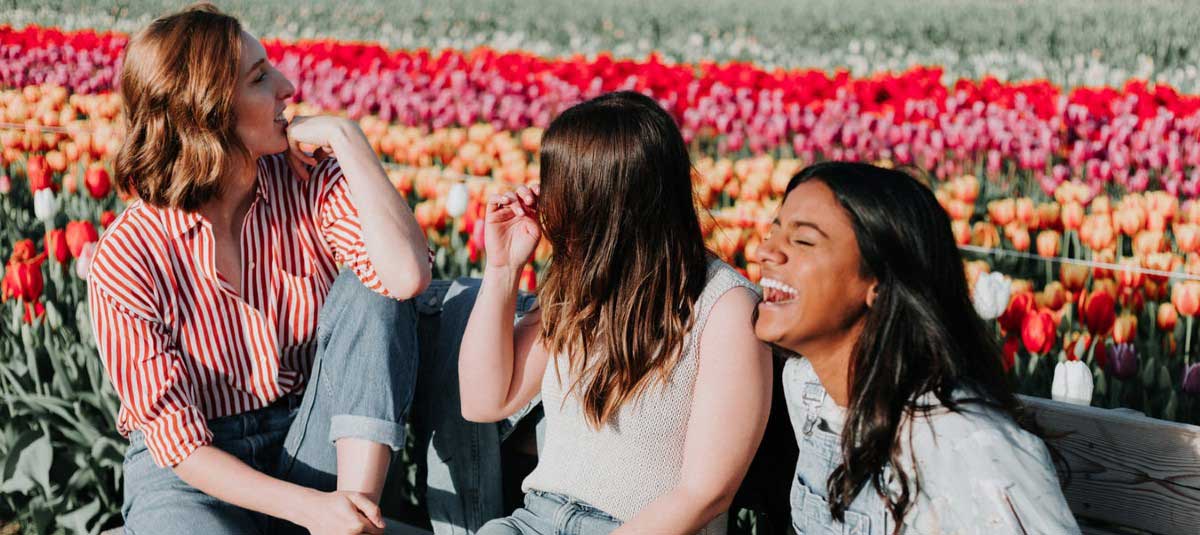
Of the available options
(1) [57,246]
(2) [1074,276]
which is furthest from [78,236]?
(2) [1074,276]

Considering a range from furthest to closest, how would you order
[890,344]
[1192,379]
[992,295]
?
[992,295], [1192,379], [890,344]

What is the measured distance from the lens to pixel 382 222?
2299 millimetres

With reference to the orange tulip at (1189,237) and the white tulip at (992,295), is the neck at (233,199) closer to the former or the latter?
the white tulip at (992,295)

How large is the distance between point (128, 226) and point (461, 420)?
0.67 meters

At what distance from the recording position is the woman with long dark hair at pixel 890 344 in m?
1.57

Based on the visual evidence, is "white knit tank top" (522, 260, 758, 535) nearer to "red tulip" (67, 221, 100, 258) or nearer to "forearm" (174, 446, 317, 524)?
"forearm" (174, 446, 317, 524)

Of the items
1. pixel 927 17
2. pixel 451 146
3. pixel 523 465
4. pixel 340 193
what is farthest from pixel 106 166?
pixel 927 17

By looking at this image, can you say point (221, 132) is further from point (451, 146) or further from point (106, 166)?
point (451, 146)

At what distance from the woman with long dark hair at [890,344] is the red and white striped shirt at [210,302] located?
33.7 inches

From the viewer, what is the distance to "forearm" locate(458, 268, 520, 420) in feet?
6.92

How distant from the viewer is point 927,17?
1250 centimetres

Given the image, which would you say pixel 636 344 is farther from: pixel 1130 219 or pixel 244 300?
pixel 1130 219

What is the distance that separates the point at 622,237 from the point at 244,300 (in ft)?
2.54

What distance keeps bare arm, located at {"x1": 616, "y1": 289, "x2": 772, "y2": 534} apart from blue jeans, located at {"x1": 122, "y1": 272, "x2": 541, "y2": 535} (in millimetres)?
475
